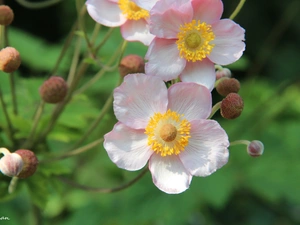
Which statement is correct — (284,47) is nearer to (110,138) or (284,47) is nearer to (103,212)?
(103,212)

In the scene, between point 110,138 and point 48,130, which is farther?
point 48,130

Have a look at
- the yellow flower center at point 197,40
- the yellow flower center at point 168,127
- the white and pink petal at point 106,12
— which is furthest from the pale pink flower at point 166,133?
the white and pink petal at point 106,12

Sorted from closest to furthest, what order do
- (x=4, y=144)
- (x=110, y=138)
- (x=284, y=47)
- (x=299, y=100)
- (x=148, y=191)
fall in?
(x=110, y=138)
(x=4, y=144)
(x=148, y=191)
(x=299, y=100)
(x=284, y=47)

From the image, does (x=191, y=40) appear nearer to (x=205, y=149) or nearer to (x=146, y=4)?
(x=146, y=4)

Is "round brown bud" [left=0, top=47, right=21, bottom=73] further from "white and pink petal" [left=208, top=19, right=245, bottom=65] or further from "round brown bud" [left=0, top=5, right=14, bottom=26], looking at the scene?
"white and pink petal" [left=208, top=19, right=245, bottom=65]

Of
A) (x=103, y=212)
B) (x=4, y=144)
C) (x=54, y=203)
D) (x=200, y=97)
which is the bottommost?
(x=54, y=203)

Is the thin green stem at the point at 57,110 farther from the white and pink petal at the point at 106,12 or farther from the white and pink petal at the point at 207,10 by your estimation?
the white and pink petal at the point at 207,10

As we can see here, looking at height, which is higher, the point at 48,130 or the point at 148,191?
the point at 48,130

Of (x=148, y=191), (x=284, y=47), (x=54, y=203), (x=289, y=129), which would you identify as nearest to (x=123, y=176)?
(x=148, y=191)

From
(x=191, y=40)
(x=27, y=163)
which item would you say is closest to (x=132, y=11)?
(x=191, y=40)
